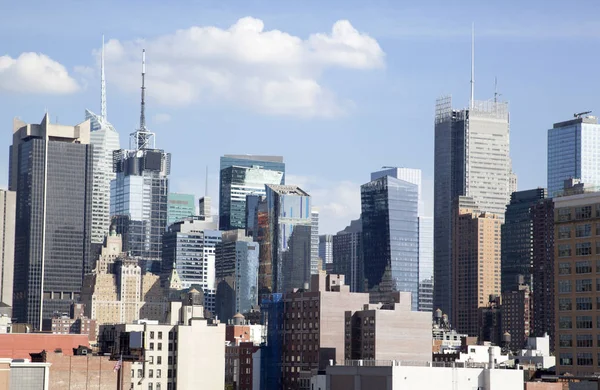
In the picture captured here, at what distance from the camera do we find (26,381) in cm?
13712

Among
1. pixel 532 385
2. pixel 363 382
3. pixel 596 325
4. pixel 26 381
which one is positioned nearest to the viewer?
pixel 26 381

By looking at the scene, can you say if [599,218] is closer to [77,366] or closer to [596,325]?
[596,325]

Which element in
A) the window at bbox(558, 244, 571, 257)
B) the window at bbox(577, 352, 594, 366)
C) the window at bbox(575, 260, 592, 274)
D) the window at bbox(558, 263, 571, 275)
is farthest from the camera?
the window at bbox(558, 244, 571, 257)

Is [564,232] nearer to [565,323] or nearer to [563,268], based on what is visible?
[563,268]

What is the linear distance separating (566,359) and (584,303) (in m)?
8.03

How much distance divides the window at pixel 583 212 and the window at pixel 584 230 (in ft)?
4.01

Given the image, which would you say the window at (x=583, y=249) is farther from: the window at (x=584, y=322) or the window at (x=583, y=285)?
the window at (x=584, y=322)

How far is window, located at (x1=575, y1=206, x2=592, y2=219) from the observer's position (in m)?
187

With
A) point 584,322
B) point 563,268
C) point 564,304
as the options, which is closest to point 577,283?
point 563,268

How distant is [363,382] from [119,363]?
34.4 m

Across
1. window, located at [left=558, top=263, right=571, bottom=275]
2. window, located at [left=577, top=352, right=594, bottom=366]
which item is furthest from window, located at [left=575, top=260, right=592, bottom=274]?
window, located at [left=577, top=352, right=594, bottom=366]

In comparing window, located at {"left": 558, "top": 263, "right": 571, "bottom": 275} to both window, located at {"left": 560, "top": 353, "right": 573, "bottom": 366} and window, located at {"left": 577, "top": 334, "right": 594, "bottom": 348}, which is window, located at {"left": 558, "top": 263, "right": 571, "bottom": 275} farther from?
window, located at {"left": 560, "top": 353, "right": 573, "bottom": 366}

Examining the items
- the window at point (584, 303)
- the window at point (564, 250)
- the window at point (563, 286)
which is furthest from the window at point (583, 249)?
the window at point (584, 303)

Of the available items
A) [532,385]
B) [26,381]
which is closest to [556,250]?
[532,385]
